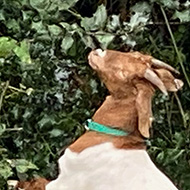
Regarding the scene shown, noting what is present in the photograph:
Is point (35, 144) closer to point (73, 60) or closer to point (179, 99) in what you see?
→ point (73, 60)

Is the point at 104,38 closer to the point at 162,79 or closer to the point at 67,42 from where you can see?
the point at 67,42

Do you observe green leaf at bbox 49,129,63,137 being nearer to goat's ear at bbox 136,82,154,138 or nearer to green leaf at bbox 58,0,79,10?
green leaf at bbox 58,0,79,10

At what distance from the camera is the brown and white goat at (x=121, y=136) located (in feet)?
7.72

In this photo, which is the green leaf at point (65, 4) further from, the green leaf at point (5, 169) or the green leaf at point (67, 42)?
the green leaf at point (5, 169)

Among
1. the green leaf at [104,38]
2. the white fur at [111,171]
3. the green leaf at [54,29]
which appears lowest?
the white fur at [111,171]

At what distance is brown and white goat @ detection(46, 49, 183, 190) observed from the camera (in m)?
2.35

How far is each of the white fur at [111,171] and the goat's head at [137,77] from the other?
0.08m

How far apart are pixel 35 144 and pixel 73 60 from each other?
305mm

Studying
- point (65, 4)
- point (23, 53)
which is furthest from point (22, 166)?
point (65, 4)

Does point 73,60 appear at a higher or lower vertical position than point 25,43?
lower

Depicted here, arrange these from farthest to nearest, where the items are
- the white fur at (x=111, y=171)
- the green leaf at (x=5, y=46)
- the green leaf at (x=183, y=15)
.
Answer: the green leaf at (x=183, y=15) < the green leaf at (x=5, y=46) < the white fur at (x=111, y=171)

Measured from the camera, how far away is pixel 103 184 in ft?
7.73

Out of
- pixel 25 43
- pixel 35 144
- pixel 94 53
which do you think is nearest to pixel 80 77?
pixel 35 144

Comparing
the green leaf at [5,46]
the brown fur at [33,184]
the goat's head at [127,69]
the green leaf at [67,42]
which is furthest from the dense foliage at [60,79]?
the goat's head at [127,69]
